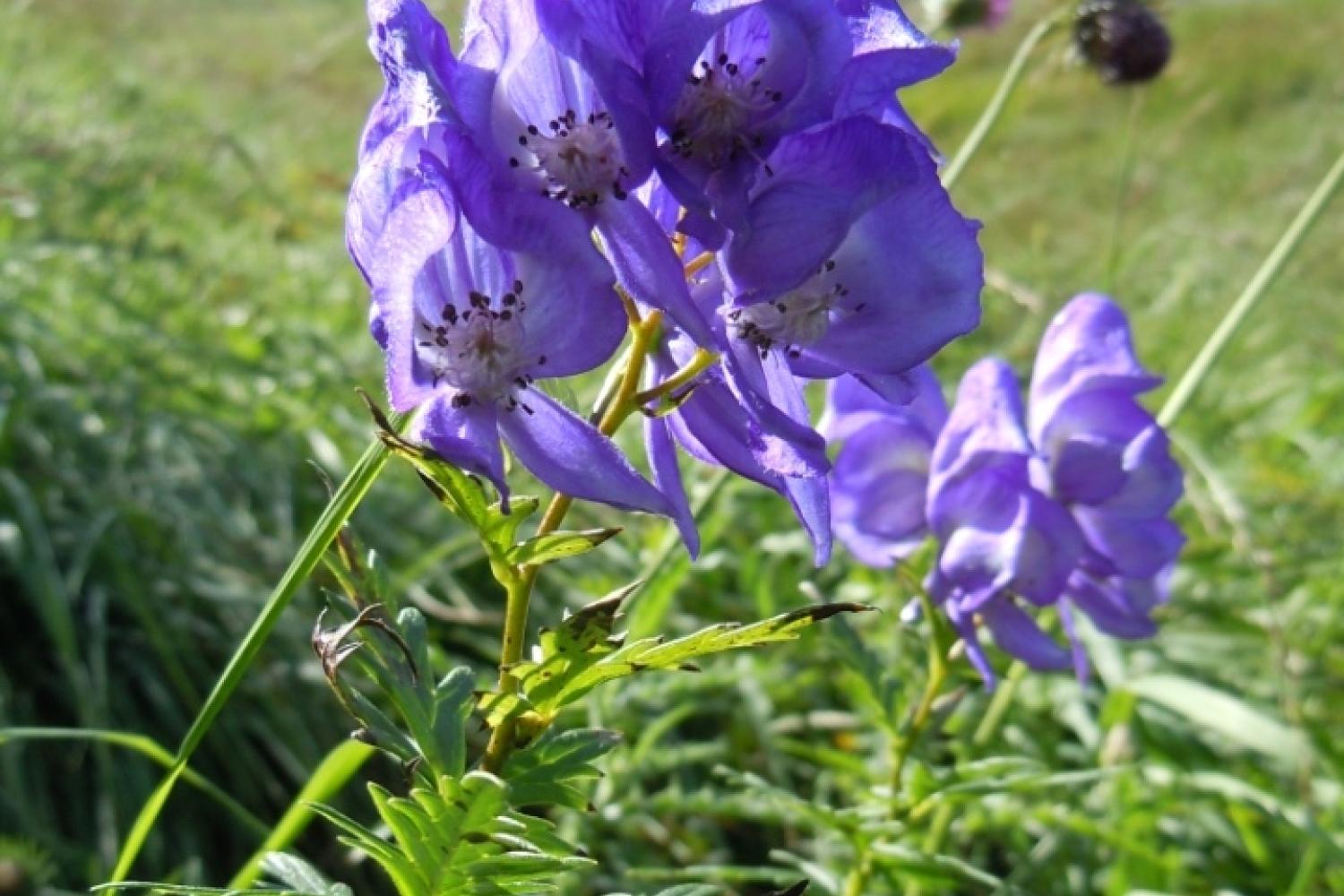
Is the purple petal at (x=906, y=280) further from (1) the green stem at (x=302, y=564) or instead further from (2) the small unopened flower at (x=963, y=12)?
(2) the small unopened flower at (x=963, y=12)

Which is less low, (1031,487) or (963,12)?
(963,12)

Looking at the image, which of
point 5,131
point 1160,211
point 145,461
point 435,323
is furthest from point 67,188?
point 1160,211

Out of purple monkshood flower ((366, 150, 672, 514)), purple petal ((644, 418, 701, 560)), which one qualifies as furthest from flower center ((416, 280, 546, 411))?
purple petal ((644, 418, 701, 560))

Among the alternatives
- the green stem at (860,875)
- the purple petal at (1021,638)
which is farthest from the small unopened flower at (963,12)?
the green stem at (860,875)

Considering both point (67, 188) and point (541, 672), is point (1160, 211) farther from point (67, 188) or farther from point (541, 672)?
point (541, 672)

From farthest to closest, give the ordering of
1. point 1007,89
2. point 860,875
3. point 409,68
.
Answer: point 1007,89 < point 860,875 < point 409,68

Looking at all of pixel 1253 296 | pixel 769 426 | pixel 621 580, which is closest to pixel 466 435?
pixel 769 426

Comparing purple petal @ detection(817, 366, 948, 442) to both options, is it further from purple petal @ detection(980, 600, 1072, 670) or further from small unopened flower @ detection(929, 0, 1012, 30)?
small unopened flower @ detection(929, 0, 1012, 30)

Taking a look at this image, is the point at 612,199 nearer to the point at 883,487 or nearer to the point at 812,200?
the point at 812,200
